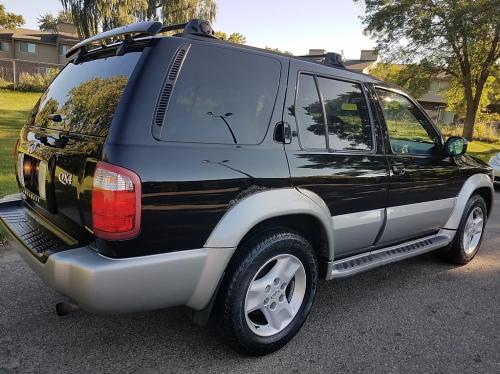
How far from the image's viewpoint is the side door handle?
352cm

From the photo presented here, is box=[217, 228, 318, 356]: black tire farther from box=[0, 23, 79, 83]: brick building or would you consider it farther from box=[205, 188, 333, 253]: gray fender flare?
box=[0, 23, 79, 83]: brick building

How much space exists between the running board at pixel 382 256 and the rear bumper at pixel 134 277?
1.11 metres

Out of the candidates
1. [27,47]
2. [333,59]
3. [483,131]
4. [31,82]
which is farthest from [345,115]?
[27,47]

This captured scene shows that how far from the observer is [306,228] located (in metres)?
3.03

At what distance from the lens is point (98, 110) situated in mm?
2400

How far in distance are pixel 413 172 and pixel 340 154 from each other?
0.94 meters

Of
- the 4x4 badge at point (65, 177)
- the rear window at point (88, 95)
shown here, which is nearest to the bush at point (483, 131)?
the rear window at point (88, 95)

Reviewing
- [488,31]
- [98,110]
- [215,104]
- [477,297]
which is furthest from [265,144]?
[488,31]

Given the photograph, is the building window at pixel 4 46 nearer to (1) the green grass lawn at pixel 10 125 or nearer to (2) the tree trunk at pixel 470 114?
(1) the green grass lawn at pixel 10 125

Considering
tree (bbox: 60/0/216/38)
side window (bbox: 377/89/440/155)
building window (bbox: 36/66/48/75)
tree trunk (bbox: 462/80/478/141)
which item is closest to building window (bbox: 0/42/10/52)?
building window (bbox: 36/66/48/75)

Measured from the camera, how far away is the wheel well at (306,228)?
8.80ft

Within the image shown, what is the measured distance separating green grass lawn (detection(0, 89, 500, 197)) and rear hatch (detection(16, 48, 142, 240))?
3065 mm

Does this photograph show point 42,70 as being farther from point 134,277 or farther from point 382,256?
point 134,277

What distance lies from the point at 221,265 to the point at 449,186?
2753 millimetres
